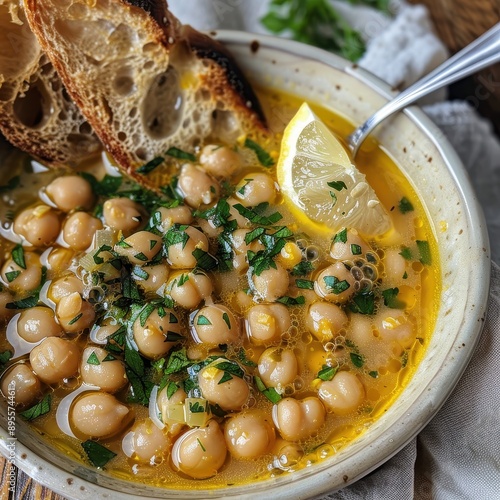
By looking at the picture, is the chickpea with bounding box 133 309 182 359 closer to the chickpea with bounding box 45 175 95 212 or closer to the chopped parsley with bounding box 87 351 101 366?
the chopped parsley with bounding box 87 351 101 366

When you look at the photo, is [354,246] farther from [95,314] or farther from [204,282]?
[95,314]

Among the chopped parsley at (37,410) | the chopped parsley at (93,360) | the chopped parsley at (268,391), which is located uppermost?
the chopped parsley at (268,391)

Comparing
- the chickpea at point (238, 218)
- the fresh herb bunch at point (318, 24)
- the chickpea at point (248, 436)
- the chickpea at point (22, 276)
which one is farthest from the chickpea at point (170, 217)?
the fresh herb bunch at point (318, 24)

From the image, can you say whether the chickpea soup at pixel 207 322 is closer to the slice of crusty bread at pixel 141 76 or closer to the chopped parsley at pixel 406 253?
the chopped parsley at pixel 406 253

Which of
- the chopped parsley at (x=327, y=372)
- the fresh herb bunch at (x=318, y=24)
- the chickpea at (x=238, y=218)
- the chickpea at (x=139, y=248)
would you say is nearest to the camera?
the chopped parsley at (x=327, y=372)

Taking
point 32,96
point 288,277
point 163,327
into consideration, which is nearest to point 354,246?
point 288,277

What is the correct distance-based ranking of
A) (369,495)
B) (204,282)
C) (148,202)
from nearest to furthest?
(369,495)
(204,282)
(148,202)

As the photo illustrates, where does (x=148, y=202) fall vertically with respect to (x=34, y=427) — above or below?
above

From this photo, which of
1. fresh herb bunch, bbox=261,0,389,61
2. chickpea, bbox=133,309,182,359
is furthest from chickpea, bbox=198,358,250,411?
fresh herb bunch, bbox=261,0,389,61
